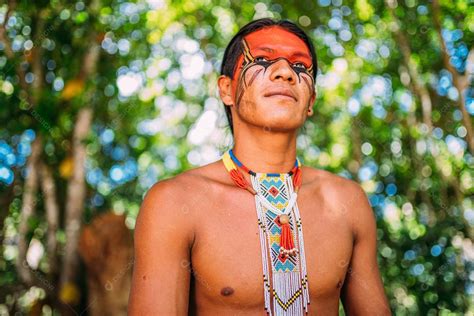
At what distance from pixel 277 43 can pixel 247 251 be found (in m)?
0.85

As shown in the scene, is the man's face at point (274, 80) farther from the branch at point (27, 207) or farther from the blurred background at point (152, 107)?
the branch at point (27, 207)

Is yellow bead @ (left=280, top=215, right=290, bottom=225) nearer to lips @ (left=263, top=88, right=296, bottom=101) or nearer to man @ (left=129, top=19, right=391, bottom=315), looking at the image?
man @ (left=129, top=19, right=391, bottom=315)

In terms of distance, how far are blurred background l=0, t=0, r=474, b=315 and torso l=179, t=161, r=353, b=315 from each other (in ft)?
3.05

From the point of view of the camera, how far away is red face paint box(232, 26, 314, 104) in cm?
253

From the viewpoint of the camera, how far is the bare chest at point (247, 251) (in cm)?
225

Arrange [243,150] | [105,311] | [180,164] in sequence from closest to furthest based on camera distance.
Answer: [243,150] < [105,311] < [180,164]

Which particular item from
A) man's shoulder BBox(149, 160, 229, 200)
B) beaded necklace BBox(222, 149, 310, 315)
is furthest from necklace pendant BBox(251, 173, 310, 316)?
man's shoulder BBox(149, 160, 229, 200)

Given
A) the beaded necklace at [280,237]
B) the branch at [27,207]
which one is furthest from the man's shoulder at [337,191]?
the branch at [27,207]

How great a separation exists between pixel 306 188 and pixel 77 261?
374 cm

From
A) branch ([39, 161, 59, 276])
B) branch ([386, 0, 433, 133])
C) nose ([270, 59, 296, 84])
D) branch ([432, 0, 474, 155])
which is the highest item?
nose ([270, 59, 296, 84])

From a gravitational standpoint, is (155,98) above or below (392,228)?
below

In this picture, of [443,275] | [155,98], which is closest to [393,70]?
[443,275]

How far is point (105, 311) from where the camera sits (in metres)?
6.07

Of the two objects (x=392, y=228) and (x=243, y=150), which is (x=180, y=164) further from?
(x=243, y=150)
